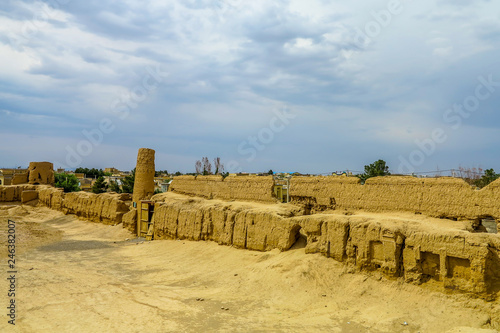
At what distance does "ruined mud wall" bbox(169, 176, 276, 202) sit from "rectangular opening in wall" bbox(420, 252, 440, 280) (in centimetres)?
655

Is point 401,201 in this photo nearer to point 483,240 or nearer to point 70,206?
point 483,240

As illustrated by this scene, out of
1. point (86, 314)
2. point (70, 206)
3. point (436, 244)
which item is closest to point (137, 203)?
point (70, 206)

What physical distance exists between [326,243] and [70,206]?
23.1 metres

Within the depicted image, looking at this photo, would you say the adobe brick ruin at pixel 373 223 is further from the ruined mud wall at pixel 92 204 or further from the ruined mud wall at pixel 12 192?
the ruined mud wall at pixel 12 192

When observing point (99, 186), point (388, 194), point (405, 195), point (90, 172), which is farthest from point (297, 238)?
point (90, 172)

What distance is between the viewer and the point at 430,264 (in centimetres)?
861

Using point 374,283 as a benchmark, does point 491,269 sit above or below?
above

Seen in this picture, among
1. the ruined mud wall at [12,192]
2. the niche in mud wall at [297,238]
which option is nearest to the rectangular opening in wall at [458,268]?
the niche in mud wall at [297,238]

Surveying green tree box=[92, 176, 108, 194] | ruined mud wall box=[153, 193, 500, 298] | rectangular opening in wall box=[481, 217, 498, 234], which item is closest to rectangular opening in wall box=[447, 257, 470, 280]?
ruined mud wall box=[153, 193, 500, 298]

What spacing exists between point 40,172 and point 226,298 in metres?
31.8

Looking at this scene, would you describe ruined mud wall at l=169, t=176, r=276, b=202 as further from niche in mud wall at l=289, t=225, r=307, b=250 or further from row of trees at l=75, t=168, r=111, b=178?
row of trees at l=75, t=168, r=111, b=178

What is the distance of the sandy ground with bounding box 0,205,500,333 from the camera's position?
7859 millimetres

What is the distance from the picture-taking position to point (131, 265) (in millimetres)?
13938

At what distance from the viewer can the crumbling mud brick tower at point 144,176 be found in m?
21.9
